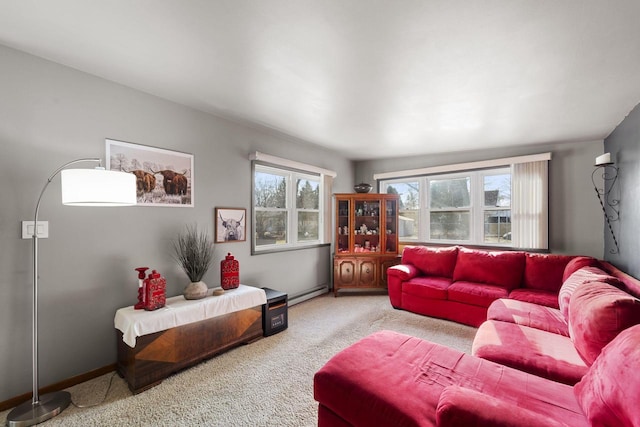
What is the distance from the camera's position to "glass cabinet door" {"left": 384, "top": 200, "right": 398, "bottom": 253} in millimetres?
4898

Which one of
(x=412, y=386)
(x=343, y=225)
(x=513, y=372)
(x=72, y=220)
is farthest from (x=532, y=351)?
(x=72, y=220)

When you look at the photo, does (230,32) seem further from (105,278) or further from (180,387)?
(180,387)

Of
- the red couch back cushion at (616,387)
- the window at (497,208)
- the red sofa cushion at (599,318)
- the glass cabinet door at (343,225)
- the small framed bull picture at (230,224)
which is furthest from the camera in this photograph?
the glass cabinet door at (343,225)

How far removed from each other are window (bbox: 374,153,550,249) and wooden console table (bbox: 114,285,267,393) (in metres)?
3.49

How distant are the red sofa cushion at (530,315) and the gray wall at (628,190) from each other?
91cm

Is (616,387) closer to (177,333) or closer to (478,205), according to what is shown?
(177,333)

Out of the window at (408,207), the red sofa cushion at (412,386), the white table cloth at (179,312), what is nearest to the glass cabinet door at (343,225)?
the window at (408,207)

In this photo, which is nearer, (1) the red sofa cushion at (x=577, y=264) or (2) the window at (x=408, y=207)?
(1) the red sofa cushion at (x=577, y=264)

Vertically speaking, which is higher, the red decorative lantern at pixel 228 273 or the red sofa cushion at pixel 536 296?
the red decorative lantern at pixel 228 273

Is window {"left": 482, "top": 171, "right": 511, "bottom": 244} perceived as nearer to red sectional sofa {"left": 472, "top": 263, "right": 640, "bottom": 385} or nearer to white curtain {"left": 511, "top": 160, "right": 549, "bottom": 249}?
white curtain {"left": 511, "top": 160, "right": 549, "bottom": 249}

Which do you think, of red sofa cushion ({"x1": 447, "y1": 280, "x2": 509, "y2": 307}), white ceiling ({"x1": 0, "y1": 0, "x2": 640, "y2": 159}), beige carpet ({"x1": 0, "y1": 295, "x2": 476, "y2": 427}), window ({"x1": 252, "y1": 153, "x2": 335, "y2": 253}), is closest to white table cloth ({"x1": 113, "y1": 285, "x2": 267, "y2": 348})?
beige carpet ({"x1": 0, "y1": 295, "x2": 476, "y2": 427})

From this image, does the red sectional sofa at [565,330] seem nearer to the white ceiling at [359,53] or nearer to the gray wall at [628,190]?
the gray wall at [628,190]

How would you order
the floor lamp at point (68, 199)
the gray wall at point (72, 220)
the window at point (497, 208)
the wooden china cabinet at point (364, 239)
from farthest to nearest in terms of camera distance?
the wooden china cabinet at point (364, 239), the window at point (497, 208), the gray wall at point (72, 220), the floor lamp at point (68, 199)

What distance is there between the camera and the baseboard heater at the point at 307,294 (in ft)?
13.6
